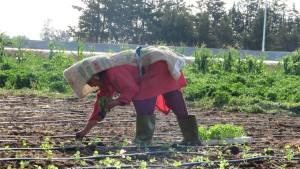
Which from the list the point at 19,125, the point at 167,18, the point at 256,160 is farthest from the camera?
the point at 167,18

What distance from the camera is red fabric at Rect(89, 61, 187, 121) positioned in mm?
5594

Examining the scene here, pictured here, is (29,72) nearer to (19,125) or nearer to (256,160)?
(19,125)

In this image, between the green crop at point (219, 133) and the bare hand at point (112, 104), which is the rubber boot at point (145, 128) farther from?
the green crop at point (219, 133)

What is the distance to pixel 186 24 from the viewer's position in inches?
1587

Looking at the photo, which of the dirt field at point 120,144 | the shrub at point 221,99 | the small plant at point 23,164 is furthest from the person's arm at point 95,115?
the shrub at point 221,99

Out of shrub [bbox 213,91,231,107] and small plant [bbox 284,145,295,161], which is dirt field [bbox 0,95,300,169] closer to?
small plant [bbox 284,145,295,161]

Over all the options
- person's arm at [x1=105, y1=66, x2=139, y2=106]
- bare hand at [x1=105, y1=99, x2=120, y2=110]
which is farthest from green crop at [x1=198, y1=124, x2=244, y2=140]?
bare hand at [x1=105, y1=99, x2=120, y2=110]

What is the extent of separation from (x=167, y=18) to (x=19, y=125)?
1312 inches

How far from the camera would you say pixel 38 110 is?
30.9 ft

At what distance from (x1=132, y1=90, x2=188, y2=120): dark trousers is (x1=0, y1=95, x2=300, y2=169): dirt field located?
34 centimetres

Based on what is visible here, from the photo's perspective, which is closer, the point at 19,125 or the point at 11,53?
the point at 19,125

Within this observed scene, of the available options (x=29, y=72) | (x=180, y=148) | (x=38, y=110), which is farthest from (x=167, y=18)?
(x=180, y=148)

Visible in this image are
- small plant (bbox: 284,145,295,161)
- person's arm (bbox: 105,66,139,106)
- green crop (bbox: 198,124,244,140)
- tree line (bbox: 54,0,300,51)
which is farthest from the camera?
tree line (bbox: 54,0,300,51)

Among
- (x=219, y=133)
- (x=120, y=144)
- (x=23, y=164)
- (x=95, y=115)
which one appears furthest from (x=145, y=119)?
(x=23, y=164)
